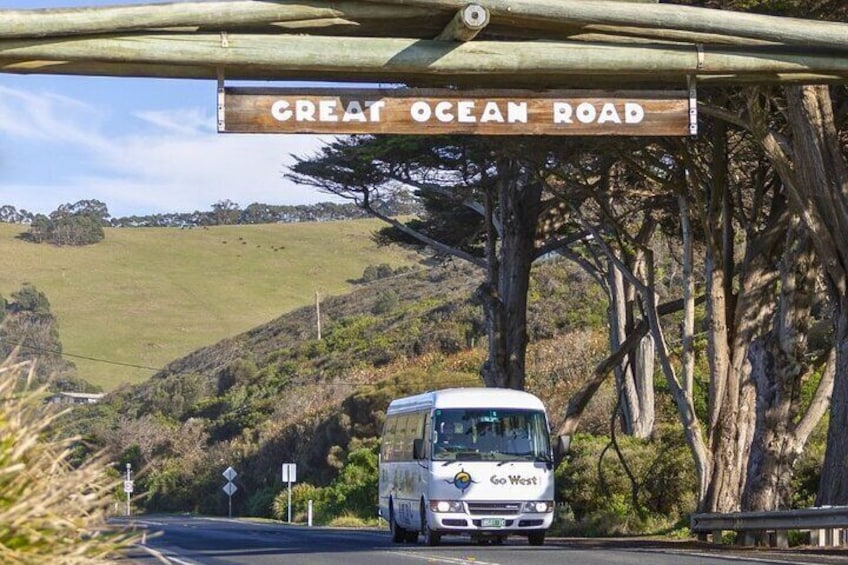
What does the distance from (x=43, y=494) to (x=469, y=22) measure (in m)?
8.02

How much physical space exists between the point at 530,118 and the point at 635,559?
26.2ft

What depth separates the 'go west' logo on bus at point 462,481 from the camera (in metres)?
24.8

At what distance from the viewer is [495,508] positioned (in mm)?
24844

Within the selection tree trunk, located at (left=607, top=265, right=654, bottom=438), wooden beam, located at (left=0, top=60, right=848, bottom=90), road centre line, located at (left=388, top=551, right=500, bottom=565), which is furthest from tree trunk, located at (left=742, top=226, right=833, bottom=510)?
tree trunk, located at (left=607, top=265, right=654, bottom=438)

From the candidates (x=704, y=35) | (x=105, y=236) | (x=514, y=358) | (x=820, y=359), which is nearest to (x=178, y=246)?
(x=105, y=236)

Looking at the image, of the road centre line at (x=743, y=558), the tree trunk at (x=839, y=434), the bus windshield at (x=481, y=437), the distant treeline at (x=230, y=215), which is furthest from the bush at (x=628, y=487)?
the distant treeline at (x=230, y=215)

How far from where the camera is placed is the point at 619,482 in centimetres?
3378

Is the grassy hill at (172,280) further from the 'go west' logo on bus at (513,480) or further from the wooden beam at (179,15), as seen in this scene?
the wooden beam at (179,15)

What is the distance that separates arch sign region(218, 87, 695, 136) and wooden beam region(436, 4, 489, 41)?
19.9 inches

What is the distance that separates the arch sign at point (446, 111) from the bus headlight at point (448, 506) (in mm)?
12026

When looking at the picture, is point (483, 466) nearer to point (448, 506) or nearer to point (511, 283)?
point (448, 506)

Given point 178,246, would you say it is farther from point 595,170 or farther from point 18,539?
point 18,539

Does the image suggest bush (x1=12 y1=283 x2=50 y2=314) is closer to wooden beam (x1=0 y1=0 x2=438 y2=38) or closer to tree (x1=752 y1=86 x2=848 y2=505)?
tree (x1=752 y1=86 x2=848 y2=505)

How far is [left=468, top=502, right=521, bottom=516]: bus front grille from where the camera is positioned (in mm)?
24797
